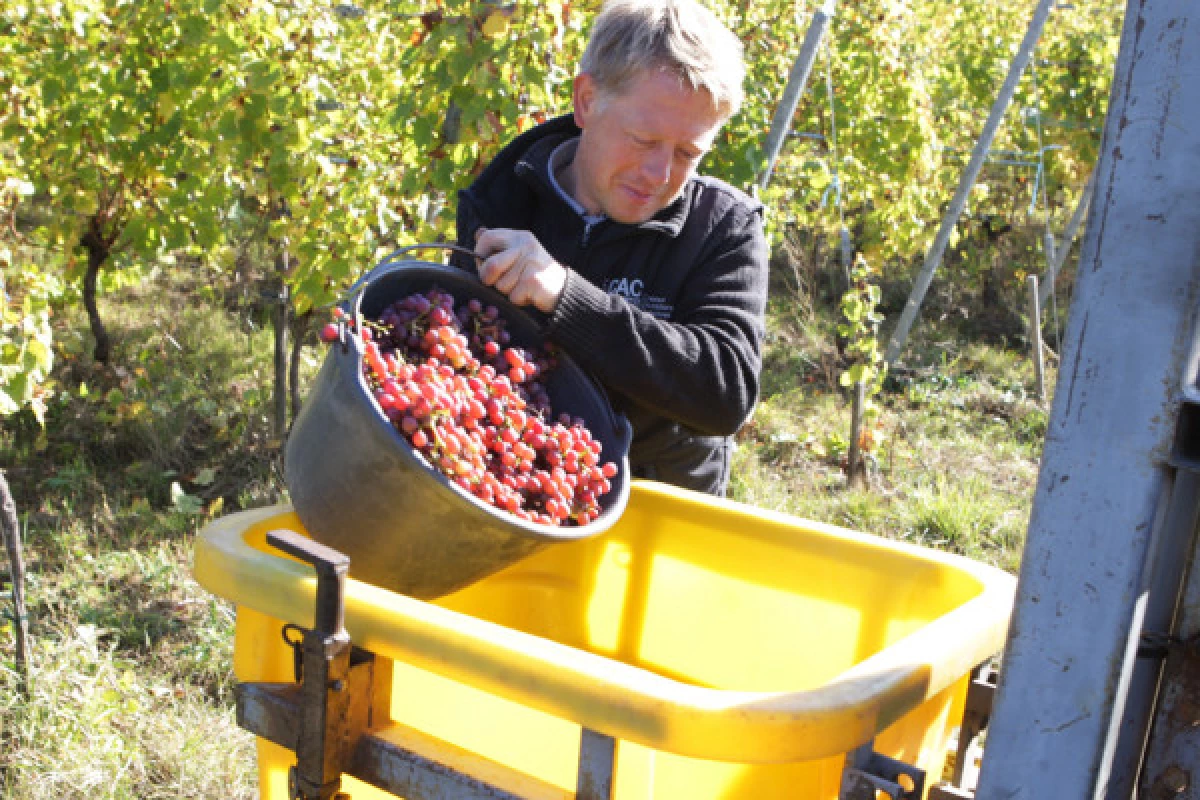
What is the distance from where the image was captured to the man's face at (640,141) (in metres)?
1.60

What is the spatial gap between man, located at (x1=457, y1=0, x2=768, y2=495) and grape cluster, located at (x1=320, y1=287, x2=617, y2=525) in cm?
7

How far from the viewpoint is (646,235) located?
1776 mm

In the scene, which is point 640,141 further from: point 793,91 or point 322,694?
point 793,91

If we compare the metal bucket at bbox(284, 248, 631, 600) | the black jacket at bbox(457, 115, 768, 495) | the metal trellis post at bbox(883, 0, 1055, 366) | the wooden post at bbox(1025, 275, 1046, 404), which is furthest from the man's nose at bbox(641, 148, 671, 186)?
the wooden post at bbox(1025, 275, 1046, 404)

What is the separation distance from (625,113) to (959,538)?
2506 mm

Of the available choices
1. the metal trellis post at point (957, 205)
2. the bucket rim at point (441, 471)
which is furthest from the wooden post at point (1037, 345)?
the bucket rim at point (441, 471)

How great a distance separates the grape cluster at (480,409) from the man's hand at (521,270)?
6cm

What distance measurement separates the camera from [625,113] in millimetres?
1621

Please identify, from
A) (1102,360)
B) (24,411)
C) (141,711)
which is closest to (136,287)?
(24,411)

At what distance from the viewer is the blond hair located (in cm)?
158

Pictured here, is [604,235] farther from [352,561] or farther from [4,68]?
[4,68]

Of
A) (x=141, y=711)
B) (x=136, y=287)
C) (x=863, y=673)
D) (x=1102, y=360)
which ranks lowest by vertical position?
(x=141, y=711)

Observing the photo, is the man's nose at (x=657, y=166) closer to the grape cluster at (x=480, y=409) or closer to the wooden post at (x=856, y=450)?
the grape cluster at (x=480, y=409)

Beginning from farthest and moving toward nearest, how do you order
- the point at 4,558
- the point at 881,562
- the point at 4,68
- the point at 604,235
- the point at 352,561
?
the point at 4,68, the point at 4,558, the point at 604,235, the point at 881,562, the point at 352,561
